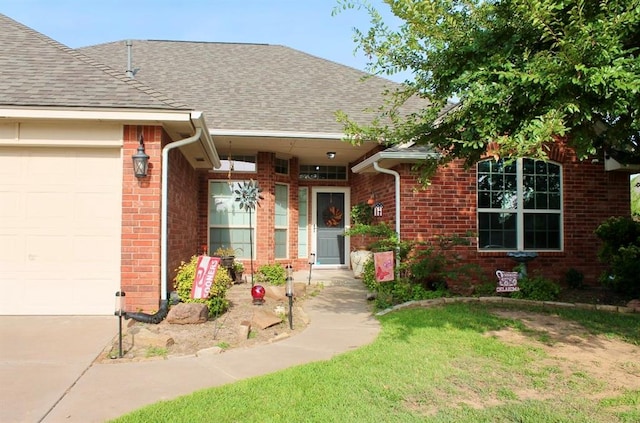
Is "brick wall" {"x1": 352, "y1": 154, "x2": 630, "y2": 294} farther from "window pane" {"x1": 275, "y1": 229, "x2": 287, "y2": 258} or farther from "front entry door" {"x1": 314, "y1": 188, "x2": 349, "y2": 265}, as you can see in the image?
"window pane" {"x1": 275, "y1": 229, "x2": 287, "y2": 258}

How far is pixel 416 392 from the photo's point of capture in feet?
12.6

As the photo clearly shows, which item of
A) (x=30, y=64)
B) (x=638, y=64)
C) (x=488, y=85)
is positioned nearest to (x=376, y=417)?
(x=488, y=85)

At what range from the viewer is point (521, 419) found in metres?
3.33

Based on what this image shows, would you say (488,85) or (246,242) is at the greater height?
(488,85)

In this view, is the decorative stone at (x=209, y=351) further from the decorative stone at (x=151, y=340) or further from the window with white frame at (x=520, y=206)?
the window with white frame at (x=520, y=206)

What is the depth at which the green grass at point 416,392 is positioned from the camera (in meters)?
3.34

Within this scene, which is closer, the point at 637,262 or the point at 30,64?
the point at 30,64

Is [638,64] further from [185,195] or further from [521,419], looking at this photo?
[185,195]

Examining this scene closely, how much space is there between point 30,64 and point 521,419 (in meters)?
8.02

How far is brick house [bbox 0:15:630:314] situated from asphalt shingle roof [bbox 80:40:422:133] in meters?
0.06

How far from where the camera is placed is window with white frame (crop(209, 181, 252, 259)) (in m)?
11.2

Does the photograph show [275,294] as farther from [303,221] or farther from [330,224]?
[330,224]

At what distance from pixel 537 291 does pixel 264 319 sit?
5.18 metres

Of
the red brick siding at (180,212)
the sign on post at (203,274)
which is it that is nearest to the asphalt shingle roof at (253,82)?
the red brick siding at (180,212)
